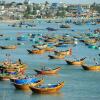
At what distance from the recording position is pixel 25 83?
43.4 metres

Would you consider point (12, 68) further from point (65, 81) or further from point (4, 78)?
point (65, 81)

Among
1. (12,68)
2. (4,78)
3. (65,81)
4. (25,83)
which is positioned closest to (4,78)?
(4,78)

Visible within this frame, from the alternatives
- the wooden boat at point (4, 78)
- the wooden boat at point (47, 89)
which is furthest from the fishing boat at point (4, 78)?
the wooden boat at point (47, 89)

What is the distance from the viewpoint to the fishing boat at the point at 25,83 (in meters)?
43.3

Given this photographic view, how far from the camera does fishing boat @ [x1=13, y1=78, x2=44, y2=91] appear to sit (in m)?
43.3

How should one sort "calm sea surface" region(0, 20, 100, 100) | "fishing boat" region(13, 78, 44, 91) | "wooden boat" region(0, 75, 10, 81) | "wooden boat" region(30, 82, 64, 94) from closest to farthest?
"calm sea surface" region(0, 20, 100, 100)
"wooden boat" region(30, 82, 64, 94)
"fishing boat" region(13, 78, 44, 91)
"wooden boat" region(0, 75, 10, 81)

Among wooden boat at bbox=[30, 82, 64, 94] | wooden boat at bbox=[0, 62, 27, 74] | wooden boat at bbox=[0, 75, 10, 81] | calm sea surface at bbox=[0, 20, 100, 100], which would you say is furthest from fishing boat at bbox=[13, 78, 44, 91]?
wooden boat at bbox=[0, 62, 27, 74]

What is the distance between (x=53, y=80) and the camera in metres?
48.2

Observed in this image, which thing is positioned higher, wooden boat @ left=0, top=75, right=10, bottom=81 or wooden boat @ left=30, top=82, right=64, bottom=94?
wooden boat @ left=30, top=82, right=64, bottom=94

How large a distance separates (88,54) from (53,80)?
2379 cm

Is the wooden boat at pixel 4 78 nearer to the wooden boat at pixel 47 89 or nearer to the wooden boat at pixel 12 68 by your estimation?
the wooden boat at pixel 12 68

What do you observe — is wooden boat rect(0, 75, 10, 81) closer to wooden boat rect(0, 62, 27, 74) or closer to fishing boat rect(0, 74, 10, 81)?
fishing boat rect(0, 74, 10, 81)

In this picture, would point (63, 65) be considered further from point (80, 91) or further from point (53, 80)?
point (80, 91)

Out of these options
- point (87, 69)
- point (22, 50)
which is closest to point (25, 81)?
point (87, 69)
